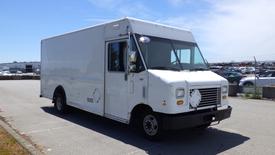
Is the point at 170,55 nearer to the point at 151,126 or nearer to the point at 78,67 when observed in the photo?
the point at 151,126

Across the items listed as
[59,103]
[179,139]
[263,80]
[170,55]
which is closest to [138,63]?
[170,55]

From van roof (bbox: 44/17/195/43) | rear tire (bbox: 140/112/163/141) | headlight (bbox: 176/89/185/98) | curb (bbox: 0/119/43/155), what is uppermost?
van roof (bbox: 44/17/195/43)

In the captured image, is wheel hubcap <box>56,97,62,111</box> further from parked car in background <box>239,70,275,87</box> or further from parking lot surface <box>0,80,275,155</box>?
parked car in background <box>239,70,275,87</box>

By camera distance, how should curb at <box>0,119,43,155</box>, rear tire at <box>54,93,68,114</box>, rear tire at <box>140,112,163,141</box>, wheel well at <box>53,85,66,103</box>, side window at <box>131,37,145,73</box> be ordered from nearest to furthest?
curb at <box>0,119,43,155</box> < rear tire at <box>140,112,163,141</box> < side window at <box>131,37,145,73</box> < rear tire at <box>54,93,68,114</box> < wheel well at <box>53,85,66,103</box>

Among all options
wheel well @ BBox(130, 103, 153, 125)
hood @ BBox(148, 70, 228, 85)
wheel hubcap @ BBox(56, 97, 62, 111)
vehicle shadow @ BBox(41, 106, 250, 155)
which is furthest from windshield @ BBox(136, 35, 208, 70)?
wheel hubcap @ BBox(56, 97, 62, 111)

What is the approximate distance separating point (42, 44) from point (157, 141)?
787cm

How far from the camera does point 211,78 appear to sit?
767 cm

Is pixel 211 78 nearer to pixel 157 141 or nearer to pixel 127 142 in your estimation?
pixel 157 141

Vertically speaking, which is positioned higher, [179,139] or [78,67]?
[78,67]

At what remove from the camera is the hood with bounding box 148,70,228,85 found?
271 inches

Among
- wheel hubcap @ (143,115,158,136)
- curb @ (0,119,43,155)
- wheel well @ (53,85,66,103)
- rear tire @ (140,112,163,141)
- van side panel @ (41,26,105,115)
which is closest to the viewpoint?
curb @ (0,119,43,155)

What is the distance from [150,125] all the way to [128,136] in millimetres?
883

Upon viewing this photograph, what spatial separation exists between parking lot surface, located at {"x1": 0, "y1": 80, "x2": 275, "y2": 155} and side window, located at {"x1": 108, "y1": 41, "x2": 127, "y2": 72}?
5.64ft

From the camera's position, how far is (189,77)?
717 centimetres
